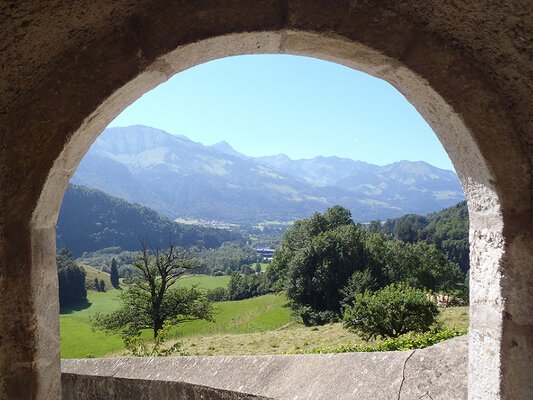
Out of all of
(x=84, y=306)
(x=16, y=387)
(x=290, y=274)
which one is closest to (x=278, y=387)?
(x=16, y=387)

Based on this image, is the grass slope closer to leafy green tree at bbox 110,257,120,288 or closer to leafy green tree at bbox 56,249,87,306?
leafy green tree at bbox 56,249,87,306

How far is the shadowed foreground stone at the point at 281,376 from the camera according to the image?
283cm

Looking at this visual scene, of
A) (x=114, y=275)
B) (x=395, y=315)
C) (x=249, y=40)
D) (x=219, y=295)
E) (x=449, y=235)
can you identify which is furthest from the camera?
(x=114, y=275)

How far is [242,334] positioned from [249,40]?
24.2m

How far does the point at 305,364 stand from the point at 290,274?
35.7 metres

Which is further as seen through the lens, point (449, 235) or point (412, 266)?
point (449, 235)

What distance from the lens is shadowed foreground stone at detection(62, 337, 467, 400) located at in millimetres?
2834

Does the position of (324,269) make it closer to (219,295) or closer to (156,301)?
(156,301)

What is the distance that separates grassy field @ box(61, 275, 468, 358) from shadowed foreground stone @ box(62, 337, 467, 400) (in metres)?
12.4

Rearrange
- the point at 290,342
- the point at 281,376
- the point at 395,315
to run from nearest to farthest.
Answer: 1. the point at 281,376
2. the point at 395,315
3. the point at 290,342

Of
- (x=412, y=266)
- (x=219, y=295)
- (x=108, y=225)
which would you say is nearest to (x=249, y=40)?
(x=412, y=266)

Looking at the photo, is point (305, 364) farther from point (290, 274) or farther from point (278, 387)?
point (290, 274)

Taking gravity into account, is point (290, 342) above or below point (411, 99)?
below

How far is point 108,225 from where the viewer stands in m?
184
